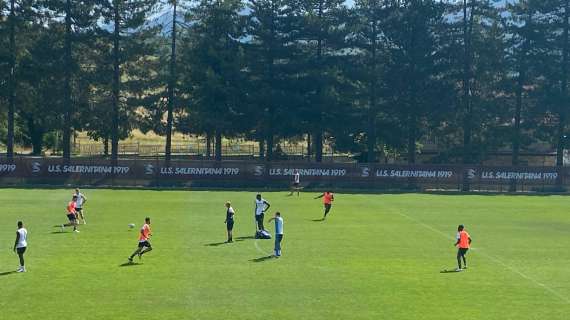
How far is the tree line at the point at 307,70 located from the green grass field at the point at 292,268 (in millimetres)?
32165

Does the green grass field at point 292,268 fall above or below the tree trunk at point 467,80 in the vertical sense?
below

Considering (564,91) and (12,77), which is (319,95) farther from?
(12,77)

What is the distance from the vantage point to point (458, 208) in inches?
2080

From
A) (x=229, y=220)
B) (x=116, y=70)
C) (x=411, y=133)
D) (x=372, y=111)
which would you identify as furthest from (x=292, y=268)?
(x=411, y=133)

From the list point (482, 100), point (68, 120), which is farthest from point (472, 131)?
point (68, 120)

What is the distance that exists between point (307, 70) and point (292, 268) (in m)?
54.7

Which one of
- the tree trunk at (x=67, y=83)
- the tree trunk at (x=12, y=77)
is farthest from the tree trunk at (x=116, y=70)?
the tree trunk at (x=12, y=77)

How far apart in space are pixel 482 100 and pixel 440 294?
6051 cm

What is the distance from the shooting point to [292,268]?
28.0 m

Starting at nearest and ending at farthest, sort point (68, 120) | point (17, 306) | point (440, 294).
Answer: point (17, 306), point (440, 294), point (68, 120)

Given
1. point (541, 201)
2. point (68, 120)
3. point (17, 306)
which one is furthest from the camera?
point (68, 120)

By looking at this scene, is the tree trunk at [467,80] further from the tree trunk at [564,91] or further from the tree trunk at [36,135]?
the tree trunk at [36,135]

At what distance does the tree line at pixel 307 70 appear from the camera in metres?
77.8

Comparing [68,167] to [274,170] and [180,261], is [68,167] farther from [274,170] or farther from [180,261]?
[180,261]
